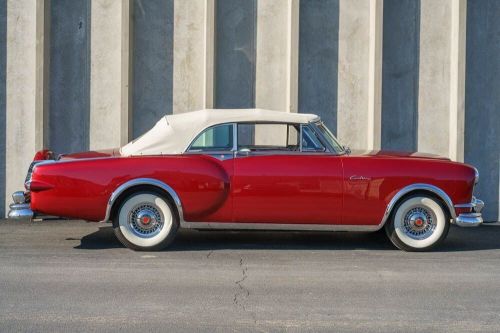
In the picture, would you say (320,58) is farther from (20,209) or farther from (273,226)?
(20,209)

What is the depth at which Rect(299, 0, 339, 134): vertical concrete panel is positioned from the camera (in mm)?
12141

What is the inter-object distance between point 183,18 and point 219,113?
342cm

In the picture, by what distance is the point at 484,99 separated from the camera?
1212 cm

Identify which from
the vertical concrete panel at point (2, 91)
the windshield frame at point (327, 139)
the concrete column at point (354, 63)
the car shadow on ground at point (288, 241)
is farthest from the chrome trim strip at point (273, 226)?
the vertical concrete panel at point (2, 91)

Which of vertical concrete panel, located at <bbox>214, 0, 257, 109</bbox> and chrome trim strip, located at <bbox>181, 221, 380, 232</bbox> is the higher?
vertical concrete panel, located at <bbox>214, 0, 257, 109</bbox>

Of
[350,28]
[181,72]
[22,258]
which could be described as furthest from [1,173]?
[350,28]

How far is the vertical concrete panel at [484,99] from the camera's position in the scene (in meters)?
12.1

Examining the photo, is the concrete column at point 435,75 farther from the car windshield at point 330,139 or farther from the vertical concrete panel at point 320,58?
the car windshield at point 330,139

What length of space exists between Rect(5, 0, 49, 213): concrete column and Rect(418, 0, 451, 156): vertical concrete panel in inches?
221

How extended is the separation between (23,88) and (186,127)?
3885mm

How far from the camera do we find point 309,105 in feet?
40.0

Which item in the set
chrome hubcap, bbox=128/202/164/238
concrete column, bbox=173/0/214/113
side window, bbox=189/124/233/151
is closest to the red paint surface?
side window, bbox=189/124/233/151

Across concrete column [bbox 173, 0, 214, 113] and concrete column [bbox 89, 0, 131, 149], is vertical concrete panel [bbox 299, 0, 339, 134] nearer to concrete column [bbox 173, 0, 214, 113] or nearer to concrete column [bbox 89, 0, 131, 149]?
concrete column [bbox 173, 0, 214, 113]

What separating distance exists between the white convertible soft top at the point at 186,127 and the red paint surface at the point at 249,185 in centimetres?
20
